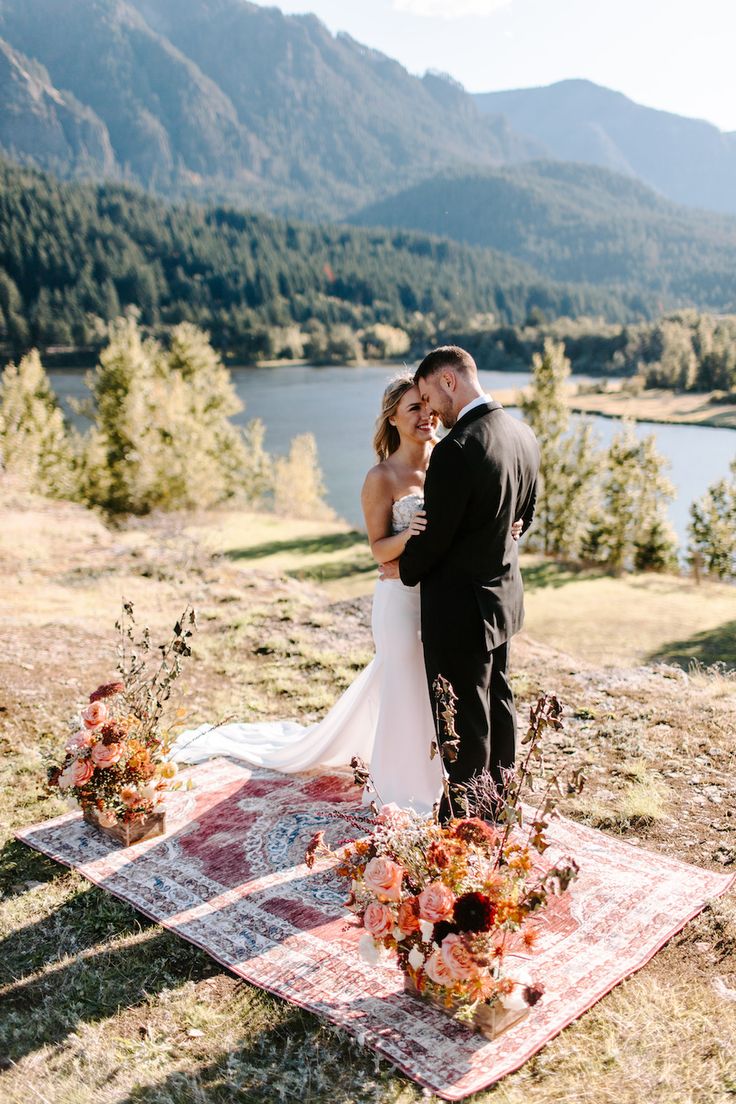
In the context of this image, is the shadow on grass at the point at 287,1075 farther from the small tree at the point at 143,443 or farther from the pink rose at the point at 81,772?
the small tree at the point at 143,443

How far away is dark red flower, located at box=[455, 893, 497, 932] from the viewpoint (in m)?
3.12

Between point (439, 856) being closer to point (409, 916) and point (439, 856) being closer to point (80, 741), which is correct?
point (409, 916)

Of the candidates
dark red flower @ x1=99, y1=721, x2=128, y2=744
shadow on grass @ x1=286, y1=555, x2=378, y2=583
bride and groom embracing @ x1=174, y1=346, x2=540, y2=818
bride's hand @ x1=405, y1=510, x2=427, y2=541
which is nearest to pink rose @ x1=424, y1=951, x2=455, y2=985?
bride and groom embracing @ x1=174, y1=346, x2=540, y2=818

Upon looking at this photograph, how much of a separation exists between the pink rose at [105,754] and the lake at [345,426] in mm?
29313

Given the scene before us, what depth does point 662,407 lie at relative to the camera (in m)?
83.7

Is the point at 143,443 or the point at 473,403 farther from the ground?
the point at 473,403

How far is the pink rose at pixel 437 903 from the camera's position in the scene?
314cm

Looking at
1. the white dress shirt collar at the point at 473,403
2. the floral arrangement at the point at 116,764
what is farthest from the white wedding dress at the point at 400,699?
the floral arrangement at the point at 116,764

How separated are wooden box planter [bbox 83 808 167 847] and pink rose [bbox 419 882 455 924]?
2.47m

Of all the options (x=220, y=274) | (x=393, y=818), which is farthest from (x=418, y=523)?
(x=220, y=274)

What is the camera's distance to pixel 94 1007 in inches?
147

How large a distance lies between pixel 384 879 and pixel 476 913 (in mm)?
367

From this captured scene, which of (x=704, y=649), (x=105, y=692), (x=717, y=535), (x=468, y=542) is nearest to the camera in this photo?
(x=468, y=542)

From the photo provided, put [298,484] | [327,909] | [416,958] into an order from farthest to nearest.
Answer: [298,484] < [327,909] < [416,958]
